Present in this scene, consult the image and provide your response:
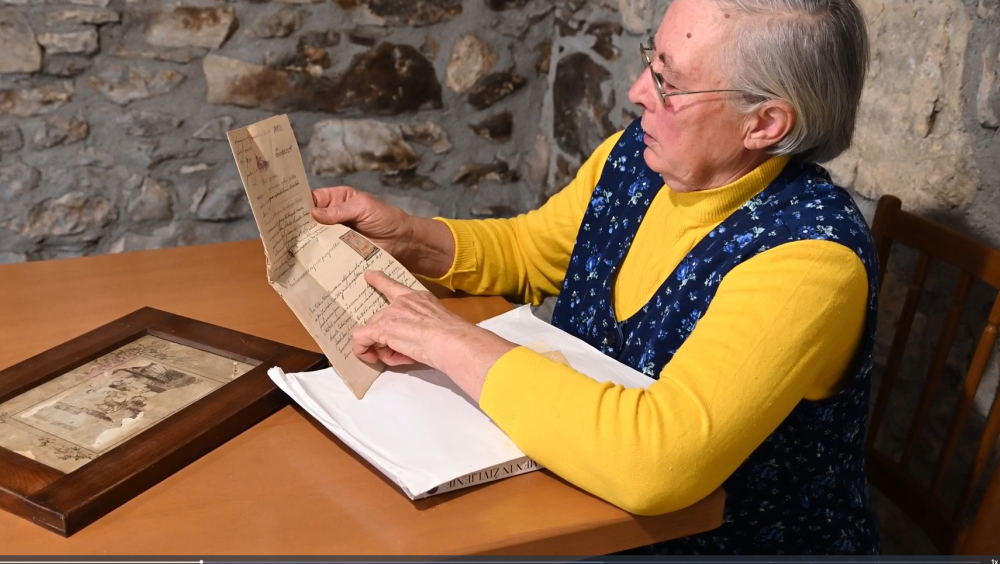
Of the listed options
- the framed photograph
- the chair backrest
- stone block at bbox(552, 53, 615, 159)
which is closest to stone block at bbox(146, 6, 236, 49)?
stone block at bbox(552, 53, 615, 159)

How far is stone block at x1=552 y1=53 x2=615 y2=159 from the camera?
2064 millimetres

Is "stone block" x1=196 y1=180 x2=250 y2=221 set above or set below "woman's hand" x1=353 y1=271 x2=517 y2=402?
below

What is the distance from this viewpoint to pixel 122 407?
3.13 ft

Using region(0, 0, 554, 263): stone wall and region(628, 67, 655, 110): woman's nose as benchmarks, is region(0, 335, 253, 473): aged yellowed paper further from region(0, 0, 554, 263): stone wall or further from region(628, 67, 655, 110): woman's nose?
region(0, 0, 554, 263): stone wall

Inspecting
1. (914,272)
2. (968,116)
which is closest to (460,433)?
(914,272)

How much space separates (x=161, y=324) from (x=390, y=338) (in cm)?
35

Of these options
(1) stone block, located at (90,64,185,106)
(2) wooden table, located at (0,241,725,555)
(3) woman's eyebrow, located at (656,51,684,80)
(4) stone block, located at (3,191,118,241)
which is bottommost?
(4) stone block, located at (3,191,118,241)

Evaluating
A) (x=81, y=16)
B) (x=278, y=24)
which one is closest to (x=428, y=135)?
(x=278, y=24)

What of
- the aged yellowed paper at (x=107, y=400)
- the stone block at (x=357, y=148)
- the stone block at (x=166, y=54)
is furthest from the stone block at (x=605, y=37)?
the aged yellowed paper at (x=107, y=400)

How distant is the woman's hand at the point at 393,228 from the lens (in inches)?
48.5

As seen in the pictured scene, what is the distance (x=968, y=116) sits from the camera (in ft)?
3.97

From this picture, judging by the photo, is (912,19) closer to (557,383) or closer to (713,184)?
(713,184)

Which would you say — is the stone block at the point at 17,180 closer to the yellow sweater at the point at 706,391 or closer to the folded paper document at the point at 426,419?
the folded paper document at the point at 426,419

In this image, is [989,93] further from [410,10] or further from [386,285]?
[410,10]
